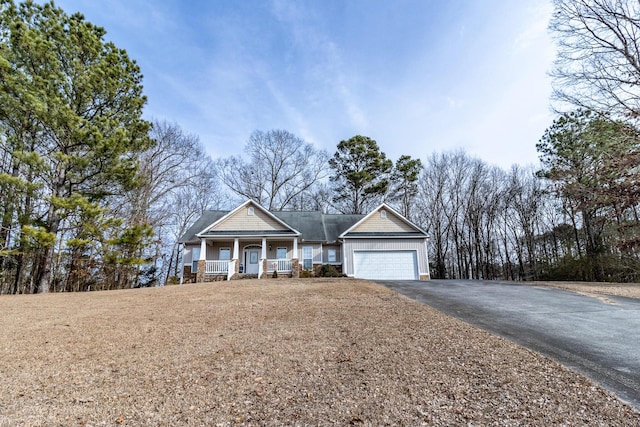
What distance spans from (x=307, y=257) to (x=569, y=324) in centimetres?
1464

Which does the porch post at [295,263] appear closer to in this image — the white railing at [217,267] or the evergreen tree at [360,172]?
the white railing at [217,267]

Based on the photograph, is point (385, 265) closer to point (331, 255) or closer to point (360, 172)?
point (331, 255)

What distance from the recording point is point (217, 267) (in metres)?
17.7

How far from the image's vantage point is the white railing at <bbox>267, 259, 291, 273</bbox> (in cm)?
1802

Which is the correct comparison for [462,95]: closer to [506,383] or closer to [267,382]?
[506,383]

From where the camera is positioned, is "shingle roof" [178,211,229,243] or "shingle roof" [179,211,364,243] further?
"shingle roof" [179,211,364,243]

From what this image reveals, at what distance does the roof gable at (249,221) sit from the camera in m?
18.3

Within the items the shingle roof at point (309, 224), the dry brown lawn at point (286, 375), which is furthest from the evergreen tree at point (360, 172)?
the dry brown lawn at point (286, 375)

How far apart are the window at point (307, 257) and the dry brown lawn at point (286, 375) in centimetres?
1259

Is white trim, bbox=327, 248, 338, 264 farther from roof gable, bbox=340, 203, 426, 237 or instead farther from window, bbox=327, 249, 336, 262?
roof gable, bbox=340, 203, 426, 237

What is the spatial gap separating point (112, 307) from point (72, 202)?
6.23 m

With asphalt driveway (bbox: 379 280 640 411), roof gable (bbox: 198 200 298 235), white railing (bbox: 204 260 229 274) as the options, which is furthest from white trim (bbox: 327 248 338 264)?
asphalt driveway (bbox: 379 280 640 411)

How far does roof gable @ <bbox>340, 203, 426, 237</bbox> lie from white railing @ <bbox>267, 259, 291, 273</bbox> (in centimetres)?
388

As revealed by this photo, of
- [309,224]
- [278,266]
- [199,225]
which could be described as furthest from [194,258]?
[309,224]
